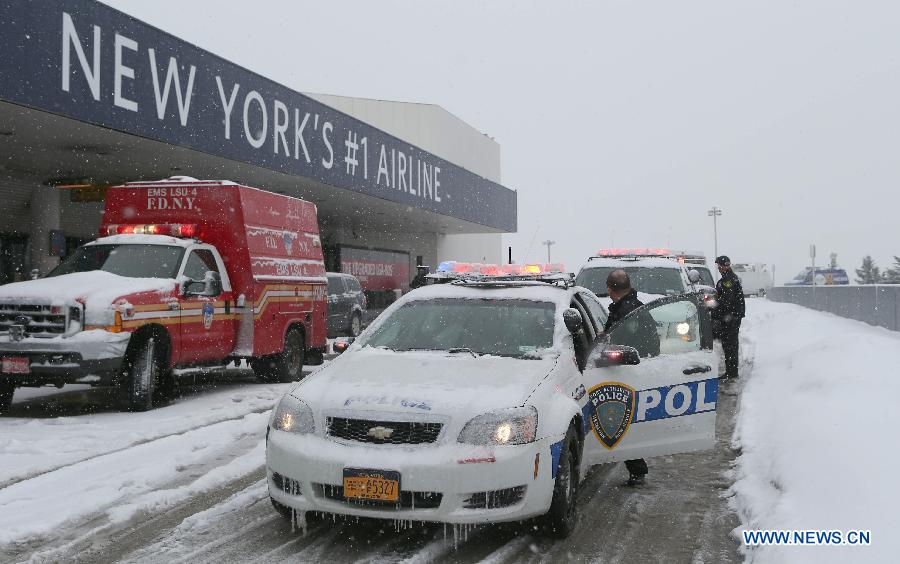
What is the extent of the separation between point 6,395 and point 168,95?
660 cm

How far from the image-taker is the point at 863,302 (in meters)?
22.1

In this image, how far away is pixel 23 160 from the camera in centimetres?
1741

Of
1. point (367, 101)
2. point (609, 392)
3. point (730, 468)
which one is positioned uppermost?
point (367, 101)

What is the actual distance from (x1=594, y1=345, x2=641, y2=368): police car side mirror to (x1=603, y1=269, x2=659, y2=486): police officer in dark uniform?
0.28 metres

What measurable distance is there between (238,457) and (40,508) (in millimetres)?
2001

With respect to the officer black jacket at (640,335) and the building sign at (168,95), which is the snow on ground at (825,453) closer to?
the officer black jacket at (640,335)

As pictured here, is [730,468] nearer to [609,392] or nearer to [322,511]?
[609,392]

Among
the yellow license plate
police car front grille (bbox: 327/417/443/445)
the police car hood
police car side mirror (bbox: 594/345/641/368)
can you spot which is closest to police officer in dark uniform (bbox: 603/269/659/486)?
police car side mirror (bbox: 594/345/641/368)

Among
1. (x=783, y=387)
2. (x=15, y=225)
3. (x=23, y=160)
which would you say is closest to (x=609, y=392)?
(x=783, y=387)

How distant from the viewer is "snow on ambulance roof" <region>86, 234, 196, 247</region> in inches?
437

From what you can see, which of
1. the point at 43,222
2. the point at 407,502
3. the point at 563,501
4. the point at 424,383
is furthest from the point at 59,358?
the point at 43,222

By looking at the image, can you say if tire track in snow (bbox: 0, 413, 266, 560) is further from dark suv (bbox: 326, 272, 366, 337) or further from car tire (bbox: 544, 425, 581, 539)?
dark suv (bbox: 326, 272, 366, 337)

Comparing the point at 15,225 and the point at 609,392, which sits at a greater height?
the point at 15,225
